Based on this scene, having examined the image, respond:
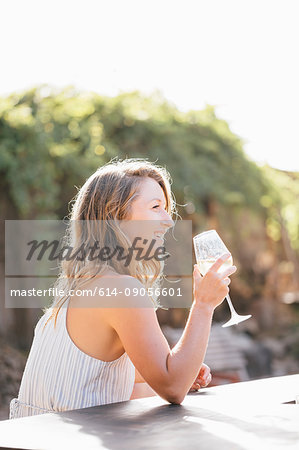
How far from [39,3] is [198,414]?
17.0 ft

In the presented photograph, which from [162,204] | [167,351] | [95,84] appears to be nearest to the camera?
[167,351]

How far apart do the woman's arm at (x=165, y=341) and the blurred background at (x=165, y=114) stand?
380cm

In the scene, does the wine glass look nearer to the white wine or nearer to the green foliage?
the white wine

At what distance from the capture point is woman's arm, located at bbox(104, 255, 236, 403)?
1564mm

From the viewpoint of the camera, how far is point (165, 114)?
7.86m

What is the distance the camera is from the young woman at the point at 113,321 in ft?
5.19

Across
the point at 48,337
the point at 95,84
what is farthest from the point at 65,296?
the point at 95,84

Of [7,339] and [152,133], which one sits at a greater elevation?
[152,133]

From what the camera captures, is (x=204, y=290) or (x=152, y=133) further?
(x=152, y=133)

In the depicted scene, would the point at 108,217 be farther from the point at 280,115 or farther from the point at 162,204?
the point at 280,115

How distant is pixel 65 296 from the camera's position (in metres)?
1.78

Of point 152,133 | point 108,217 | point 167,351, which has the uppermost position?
point 152,133

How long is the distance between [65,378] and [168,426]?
46 centimetres

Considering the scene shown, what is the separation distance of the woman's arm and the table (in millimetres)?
64
